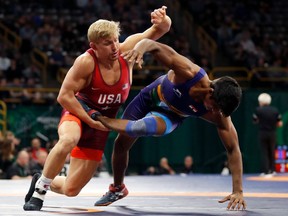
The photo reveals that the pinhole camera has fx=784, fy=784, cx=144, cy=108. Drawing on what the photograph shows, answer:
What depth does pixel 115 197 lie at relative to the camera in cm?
658

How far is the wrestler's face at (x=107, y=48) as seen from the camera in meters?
5.91

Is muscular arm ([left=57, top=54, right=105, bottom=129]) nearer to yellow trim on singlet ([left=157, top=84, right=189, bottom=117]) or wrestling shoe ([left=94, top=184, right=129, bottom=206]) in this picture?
yellow trim on singlet ([left=157, top=84, right=189, bottom=117])

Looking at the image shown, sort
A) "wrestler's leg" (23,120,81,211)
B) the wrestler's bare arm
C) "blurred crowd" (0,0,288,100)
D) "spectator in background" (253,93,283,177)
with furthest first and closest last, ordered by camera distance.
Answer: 1. "blurred crowd" (0,0,288,100)
2. "spectator in background" (253,93,283,177)
3. "wrestler's leg" (23,120,81,211)
4. the wrestler's bare arm

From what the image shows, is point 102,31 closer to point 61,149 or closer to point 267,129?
point 61,149

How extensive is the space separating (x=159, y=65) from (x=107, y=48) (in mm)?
10179

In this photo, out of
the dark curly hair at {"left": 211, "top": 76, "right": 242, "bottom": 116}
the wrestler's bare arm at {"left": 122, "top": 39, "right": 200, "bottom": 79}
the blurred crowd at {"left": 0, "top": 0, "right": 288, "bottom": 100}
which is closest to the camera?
the wrestler's bare arm at {"left": 122, "top": 39, "right": 200, "bottom": 79}

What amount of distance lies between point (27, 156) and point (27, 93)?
3.04 metres

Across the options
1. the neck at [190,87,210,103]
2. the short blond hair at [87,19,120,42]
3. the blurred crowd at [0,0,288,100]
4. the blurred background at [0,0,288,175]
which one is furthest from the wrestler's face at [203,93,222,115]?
the blurred crowd at [0,0,288,100]

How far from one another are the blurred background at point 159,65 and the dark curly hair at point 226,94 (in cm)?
797

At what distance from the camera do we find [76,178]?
249 inches

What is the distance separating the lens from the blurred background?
13.9 meters

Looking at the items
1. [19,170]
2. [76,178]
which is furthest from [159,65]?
[76,178]

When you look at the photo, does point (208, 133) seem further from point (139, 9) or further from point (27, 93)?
point (139, 9)

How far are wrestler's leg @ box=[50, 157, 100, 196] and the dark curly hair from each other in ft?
4.35
